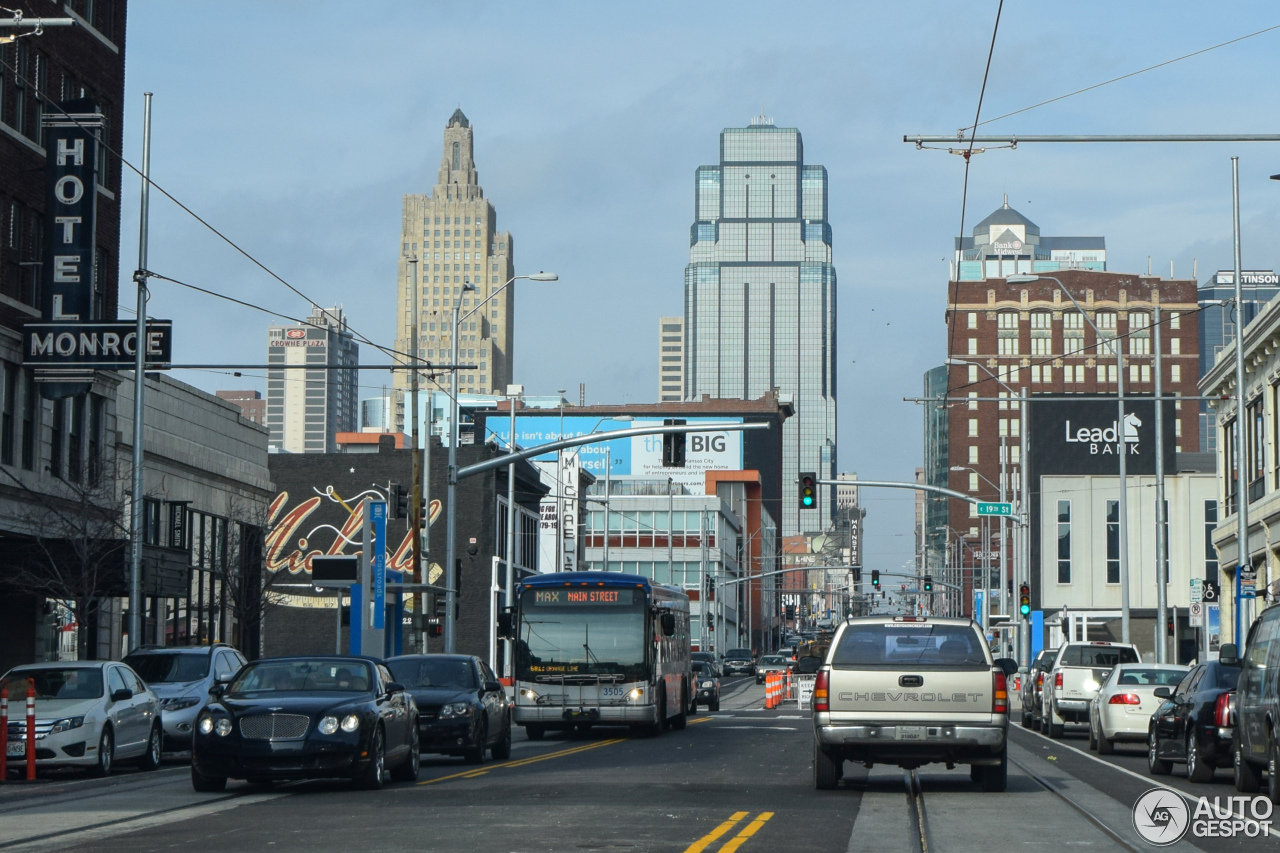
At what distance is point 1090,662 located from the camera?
34.9 meters

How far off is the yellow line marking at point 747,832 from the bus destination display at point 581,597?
16687 millimetres

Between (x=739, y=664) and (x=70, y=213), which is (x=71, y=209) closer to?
(x=70, y=213)

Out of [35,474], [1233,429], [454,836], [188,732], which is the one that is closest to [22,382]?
[35,474]

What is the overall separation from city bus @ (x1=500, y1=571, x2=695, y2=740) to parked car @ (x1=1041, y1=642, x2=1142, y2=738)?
7.54 metres

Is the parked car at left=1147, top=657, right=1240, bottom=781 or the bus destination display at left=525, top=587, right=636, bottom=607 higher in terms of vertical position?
the bus destination display at left=525, top=587, right=636, bottom=607

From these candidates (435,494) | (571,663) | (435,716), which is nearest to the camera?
(435,716)

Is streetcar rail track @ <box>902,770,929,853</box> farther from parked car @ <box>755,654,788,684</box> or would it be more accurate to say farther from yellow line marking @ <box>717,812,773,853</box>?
parked car @ <box>755,654,788,684</box>

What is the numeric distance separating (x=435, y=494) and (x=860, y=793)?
183ft

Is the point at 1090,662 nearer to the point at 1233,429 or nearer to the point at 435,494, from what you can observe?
the point at 1233,429

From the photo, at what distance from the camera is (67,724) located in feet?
71.2

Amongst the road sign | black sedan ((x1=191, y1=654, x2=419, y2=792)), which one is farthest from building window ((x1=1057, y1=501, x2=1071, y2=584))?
black sedan ((x1=191, y1=654, x2=419, y2=792))

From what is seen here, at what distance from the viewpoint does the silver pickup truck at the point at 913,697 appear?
58.0 feet

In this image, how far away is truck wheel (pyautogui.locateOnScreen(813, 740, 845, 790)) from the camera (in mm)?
18609

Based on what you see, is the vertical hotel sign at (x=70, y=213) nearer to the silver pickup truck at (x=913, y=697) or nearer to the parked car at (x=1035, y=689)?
the parked car at (x=1035, y=689)
